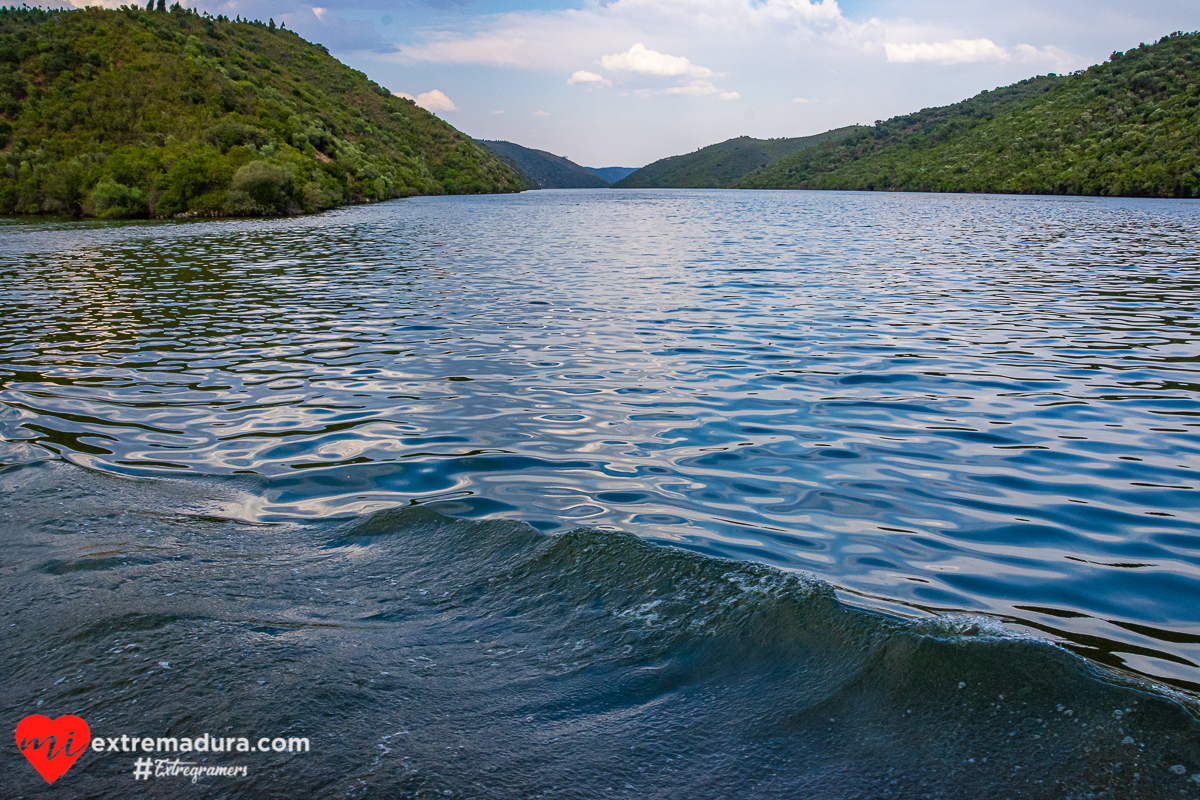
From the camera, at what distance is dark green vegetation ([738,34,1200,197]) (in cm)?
8694

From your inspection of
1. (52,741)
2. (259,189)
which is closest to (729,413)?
(52,741)

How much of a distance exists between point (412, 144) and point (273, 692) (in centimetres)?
16741

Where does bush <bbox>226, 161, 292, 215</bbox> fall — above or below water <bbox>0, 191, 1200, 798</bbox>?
above

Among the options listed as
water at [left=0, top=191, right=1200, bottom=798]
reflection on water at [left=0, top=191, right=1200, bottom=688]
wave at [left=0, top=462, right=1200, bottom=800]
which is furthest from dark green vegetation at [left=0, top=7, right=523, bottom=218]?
wave at [left=0, top=462, right=1200, bottom=800]

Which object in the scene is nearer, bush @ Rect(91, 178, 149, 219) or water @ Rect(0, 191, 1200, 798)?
water @ Rect(0, 191, 1200, 798)

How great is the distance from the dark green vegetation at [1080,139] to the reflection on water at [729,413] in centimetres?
8811

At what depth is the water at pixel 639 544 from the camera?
119 inches

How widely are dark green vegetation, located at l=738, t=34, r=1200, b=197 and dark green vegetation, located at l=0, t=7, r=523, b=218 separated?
93297 mm

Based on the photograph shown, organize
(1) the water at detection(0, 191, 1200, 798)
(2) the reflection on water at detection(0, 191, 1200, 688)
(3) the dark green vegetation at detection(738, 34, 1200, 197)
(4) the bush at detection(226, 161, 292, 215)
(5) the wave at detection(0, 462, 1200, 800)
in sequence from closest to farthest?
(5) the wave at detection(0, 462, 1200, 800)
(1) the water at detection(0, 191, 1200, 798)
(2) the reflection on water at detection(0, 191, 1200, 688)
(4) the bush at detection(226, 161, 292, 215)
(3) the dark green vegetation at detection(738, 34, 1200, 197)

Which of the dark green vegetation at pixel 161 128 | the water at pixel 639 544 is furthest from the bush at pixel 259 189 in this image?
the water at pixel 639 544

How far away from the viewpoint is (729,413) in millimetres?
8156

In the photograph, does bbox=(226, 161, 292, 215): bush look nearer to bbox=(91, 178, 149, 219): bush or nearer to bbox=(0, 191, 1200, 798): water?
bbox=(91, 178, 149, 219): bush

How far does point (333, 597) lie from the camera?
4250 millimetres

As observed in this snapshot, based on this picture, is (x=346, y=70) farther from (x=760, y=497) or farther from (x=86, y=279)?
(x=760, y=497)
